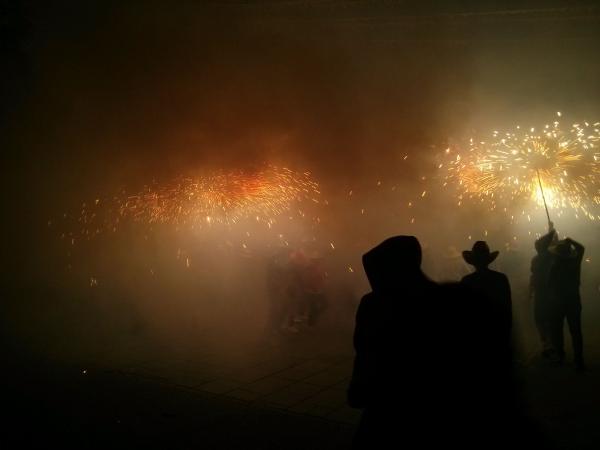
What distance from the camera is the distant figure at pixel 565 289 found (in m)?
4.79

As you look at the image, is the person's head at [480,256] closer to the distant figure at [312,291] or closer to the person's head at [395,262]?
the person's head at [395,262]

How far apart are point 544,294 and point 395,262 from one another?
4110 millimetres

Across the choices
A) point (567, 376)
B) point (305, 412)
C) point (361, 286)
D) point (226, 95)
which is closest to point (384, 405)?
point (305, 412)

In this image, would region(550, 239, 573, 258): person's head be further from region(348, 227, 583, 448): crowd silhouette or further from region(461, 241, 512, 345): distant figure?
region(348, 227, 583, 448): crowd silhouette

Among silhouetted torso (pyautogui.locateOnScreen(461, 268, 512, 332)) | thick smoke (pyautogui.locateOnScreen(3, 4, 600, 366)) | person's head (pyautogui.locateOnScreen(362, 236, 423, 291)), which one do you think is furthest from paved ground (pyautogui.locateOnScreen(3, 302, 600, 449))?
person's head (pyautogui.locateOnScreen(362, 236, 423, 291))

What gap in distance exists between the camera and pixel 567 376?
455 cm

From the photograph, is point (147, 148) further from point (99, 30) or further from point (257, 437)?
point (257, 437)

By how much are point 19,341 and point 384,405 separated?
7301 millimetres

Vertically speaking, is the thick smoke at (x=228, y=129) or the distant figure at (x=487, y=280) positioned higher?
the thick smoke at (x=228, y=129)

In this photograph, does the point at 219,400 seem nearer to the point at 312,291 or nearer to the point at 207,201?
the point at 312,291

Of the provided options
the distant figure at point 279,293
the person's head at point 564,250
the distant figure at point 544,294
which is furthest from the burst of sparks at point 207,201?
the person's head at point 564,250

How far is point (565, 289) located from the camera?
4.83m

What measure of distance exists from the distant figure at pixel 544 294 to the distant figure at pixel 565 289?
0.09 m

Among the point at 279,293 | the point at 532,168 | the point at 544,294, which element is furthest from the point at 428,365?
the point at 532,168
